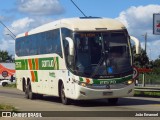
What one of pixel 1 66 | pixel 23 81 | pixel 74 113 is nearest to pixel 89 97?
pixel 74 113

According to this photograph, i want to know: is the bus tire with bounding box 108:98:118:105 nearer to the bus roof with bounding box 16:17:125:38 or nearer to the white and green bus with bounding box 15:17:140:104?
the white and green bus with bounding box 15:17:140:104

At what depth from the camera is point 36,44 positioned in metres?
27.5

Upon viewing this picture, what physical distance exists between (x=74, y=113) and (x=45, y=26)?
9.35 meters

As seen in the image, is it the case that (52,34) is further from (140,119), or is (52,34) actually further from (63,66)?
(140,119)

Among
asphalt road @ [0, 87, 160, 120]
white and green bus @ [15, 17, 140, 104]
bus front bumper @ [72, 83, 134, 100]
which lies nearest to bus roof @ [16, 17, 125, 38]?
white and green bus @ [15, 17, 140, 104]

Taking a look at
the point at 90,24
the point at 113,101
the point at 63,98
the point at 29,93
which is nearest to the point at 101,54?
the point at 90,24

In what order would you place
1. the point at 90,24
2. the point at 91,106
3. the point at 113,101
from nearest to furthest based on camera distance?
the point at 91,106, the point at 90,24, the point at 113,101

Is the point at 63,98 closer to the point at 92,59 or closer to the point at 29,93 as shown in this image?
the point at 92,59

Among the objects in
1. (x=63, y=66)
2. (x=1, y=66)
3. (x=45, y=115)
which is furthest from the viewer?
(x=1, y=66)

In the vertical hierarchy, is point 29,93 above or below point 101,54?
below

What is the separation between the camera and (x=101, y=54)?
850 inches

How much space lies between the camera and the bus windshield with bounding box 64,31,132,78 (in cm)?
2138

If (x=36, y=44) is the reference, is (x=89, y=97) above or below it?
below

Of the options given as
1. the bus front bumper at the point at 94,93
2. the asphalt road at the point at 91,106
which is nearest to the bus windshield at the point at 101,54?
the bus front bumper at the point at 94,93
